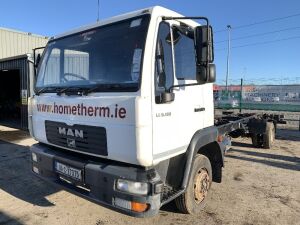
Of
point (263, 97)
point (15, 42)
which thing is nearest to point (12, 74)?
point (15, 42)

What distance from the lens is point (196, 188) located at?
15.1ft

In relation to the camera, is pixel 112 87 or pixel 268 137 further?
pixel 268 137

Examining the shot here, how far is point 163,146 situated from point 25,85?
39.0ft

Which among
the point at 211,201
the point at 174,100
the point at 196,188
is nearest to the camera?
the point at 174,100

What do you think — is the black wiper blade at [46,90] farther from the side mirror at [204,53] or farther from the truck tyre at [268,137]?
the truck tyre at [268,137]

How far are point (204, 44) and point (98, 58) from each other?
135cm

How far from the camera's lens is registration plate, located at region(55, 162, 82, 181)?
154 inches

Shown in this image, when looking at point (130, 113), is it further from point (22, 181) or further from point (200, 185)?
point (22, 181)

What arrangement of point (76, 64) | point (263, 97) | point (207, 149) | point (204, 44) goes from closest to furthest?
point (204, 44), point (76, 64), point (207, 149), point (263, 97)

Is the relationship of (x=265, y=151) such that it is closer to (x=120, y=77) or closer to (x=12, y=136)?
(x=120, y=77)

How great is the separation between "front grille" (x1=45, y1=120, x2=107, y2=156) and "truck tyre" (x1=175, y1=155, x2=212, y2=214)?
134 cm

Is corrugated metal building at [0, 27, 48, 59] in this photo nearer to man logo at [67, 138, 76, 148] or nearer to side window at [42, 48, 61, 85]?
side window at [42, 48, 61, 85]

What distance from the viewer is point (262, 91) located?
17.4m

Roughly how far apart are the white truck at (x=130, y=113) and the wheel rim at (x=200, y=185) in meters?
0.01
